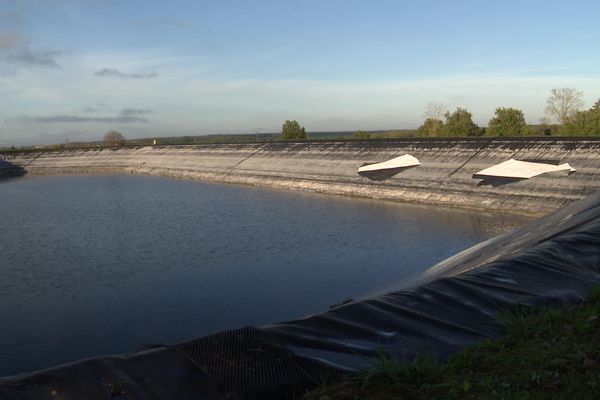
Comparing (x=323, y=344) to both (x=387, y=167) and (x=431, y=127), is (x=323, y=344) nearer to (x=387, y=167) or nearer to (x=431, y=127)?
(x=387, y=167)

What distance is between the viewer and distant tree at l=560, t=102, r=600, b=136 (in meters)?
41.5

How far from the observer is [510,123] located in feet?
151

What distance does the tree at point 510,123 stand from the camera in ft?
151

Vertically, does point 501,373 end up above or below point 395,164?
below

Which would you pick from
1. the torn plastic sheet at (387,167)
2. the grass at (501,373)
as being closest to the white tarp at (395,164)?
the torn plastic sheet at (387,167)

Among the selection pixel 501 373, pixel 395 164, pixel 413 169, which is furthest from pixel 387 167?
→ pixel 501 373

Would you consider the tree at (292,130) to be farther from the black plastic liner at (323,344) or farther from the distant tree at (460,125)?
the black plastic liner at (323,344)

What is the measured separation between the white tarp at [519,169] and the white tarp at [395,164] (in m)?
4.61

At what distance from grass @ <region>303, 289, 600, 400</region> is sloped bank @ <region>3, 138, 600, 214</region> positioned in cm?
1995

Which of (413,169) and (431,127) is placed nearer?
(413,169)

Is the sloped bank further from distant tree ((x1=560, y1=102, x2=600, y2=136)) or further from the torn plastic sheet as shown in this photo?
distant tree ((x1=560, y1=102, x2=600, y2=136))

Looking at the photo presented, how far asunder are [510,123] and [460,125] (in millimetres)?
5916

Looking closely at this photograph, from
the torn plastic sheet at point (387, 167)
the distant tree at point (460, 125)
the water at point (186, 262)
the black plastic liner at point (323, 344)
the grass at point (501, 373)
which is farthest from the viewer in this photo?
the distant tree at point (460, 125)

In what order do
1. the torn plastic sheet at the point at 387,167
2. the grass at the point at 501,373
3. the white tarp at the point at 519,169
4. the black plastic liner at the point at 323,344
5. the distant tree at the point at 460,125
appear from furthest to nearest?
the distant tree at the point at 460,125, the torn plastic sheet at the point at 387,167, the white tarp at the point at 519,169, the black plastic liner at the point at 323,344, the grass at the point at 501,373
